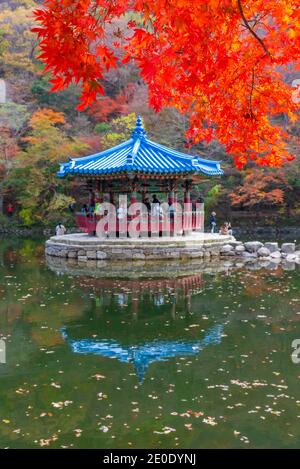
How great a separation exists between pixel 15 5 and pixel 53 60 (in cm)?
4819

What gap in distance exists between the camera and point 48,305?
9992 millimetres

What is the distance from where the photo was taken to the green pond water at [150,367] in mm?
4762

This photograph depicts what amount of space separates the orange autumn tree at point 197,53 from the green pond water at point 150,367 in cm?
278

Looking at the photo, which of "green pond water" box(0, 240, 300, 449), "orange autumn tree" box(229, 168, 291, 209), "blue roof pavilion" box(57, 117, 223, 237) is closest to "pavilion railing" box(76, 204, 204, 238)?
"blue roof pavilion" box(57, 117, 223, 237)

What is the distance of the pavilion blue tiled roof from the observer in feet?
55.5

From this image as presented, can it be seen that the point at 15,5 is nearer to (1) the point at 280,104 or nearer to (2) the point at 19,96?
(2) the point at 19,96

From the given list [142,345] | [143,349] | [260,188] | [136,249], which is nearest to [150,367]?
[143,349]

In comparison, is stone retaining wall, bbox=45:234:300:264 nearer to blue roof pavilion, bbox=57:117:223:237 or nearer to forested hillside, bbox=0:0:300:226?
blue roof pavilion, bbox=57:117:223:237

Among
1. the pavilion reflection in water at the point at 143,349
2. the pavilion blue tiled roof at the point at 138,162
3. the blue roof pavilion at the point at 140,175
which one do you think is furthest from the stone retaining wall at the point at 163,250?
the pavilion reflection in water at the point at 143,349

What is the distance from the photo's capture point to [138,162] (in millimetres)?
17109

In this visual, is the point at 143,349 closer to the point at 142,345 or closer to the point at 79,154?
the point at 142,345

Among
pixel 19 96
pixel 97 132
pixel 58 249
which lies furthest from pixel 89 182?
pixel 19 96

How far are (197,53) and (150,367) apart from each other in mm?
3787

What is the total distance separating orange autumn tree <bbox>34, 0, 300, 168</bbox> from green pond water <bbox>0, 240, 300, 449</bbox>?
278 cm
